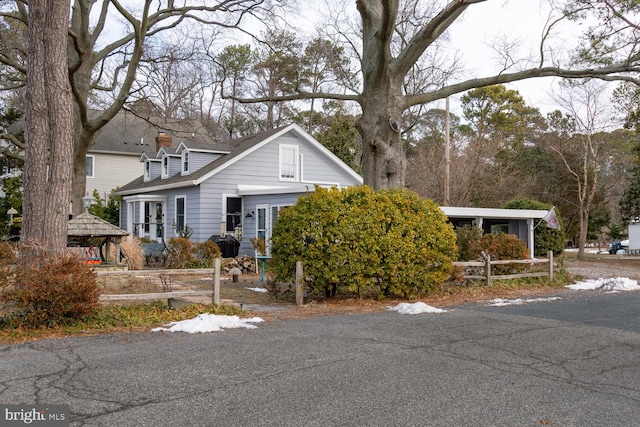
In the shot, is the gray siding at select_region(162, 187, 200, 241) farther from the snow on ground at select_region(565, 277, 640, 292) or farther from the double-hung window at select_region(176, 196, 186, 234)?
the snow on ground at select_region(565, 277, 640, 292)

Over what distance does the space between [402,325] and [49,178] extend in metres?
6.13

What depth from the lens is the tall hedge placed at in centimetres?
1097

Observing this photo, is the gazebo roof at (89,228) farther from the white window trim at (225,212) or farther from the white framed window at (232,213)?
the white framed window at (232,213)

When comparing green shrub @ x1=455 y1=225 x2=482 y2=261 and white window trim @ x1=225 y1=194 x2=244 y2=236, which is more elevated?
white window trim @ x1=225 y1=194 x2=244 y2=236

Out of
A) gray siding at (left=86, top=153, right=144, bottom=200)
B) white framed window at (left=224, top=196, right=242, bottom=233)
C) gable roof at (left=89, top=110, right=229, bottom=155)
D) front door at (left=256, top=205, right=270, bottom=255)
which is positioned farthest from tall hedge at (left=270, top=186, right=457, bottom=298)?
gray siding at (left=86, top=153, right=144, bottom=200)

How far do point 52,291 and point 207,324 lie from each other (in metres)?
2.17

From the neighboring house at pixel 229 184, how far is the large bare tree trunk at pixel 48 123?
36.1 ft

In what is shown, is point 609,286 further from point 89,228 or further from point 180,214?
point 180,214

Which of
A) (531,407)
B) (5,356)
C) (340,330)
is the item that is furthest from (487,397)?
(5,356)

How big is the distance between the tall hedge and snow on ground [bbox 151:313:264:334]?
2.52 metres

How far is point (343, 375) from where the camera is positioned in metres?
5.63

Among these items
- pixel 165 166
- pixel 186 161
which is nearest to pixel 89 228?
pixel 186 161

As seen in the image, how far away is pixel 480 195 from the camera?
3130 cm

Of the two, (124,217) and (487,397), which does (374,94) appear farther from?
(124,217)
